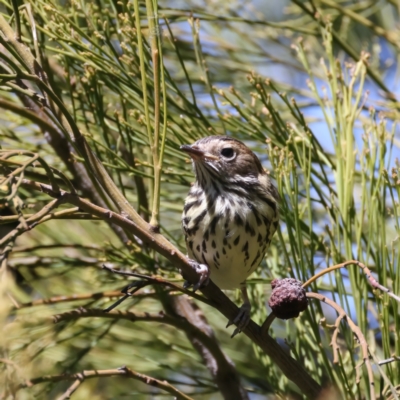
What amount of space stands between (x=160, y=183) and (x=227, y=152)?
560mm

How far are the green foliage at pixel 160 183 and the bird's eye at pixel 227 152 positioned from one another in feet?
0.28

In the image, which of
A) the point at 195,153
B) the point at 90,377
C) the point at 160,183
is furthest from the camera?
the point at 195,153

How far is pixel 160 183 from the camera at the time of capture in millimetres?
1938

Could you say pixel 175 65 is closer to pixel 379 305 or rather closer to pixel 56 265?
pixel 56 265

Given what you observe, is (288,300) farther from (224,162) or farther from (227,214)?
(224,162)

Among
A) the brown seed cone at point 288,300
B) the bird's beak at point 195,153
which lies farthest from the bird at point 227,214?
the brown seed cone at point 288,300

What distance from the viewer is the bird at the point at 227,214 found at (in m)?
2.24

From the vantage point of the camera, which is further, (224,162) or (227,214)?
(224,162)

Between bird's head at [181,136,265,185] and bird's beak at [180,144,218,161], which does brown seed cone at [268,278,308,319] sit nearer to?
bird's beak at [180,144,218,161]

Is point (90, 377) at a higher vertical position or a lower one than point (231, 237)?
lower

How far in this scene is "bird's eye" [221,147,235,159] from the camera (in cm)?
242

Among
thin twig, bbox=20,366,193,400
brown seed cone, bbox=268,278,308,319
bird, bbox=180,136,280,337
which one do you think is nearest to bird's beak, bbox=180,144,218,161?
bird, bbox=180,136,280,337

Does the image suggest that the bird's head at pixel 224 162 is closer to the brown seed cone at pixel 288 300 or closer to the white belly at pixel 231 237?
the white belly at pixel 231 237

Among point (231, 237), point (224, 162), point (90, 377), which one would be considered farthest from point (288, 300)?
point (224, 162)
